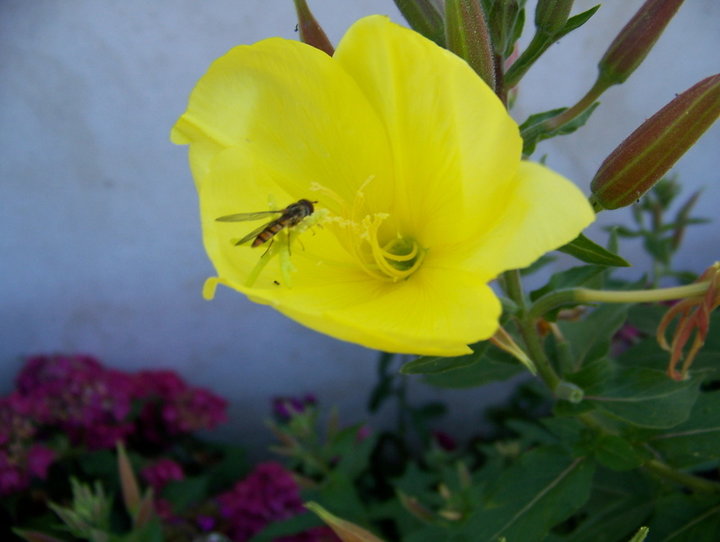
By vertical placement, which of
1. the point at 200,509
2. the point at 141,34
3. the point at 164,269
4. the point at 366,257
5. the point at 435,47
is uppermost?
the point at 141,34

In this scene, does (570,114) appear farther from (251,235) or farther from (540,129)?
(251,235)

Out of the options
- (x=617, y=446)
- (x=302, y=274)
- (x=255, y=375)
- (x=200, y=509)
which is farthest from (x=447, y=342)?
(x=255, y=375)

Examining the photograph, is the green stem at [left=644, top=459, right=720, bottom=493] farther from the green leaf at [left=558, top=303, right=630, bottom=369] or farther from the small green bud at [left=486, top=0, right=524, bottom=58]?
the small green bud at [left=486, top=0, right=524, bottom=58]

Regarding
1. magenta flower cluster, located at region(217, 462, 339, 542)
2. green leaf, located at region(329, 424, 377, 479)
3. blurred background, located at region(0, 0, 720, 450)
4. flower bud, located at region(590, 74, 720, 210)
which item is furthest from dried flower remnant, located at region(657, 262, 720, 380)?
blurred background, located at region(0, 0, 720, 450)

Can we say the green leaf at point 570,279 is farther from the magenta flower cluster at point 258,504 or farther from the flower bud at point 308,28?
the magenta flower cluster at point 258,504

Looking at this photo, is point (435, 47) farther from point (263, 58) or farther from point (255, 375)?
point (255, 375)

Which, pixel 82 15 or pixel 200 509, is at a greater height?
pixel 82 15

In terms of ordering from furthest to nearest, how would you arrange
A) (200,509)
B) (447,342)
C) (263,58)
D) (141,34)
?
(141,34) < (200,509) < (263,58) < (447,342)
